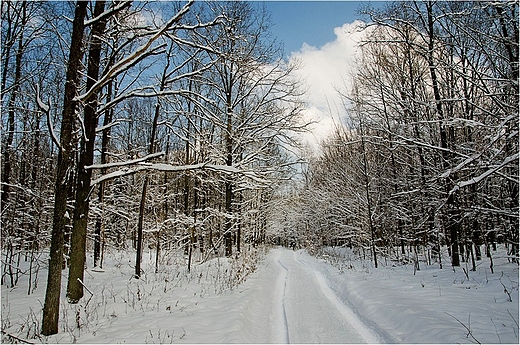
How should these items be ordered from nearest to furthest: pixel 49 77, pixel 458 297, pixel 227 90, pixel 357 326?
pixel 357 326, pixel 458 297, pixel 49 77, pixel 227 90

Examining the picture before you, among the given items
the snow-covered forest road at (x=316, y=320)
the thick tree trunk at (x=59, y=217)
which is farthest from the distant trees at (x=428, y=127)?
the thick tree trunk at (x=59, y=217)

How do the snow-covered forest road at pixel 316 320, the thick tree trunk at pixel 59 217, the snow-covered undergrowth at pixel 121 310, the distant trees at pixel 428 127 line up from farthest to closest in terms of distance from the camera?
the distant trees at pixel 428 127, the snow-covered forest road at pixel 316 320, the snow-covered undergrowth at pixel 121 310, the thick tree trunk at pixel 59 217

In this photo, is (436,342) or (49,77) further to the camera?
(49,77)

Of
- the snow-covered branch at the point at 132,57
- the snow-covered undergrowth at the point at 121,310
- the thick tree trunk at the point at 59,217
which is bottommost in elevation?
the snow-covered undergrowth at the point at 121,310

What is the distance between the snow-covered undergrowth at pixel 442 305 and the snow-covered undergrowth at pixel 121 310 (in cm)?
369

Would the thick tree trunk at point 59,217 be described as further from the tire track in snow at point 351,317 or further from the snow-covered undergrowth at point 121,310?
the tire track in snow at point 351,317

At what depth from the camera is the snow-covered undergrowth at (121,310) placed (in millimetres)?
5281

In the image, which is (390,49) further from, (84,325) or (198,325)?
(84,325)

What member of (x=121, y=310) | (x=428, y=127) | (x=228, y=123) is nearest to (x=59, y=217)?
(x=121, y=310)

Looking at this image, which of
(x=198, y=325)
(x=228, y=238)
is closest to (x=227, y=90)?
(x=228, y=238)

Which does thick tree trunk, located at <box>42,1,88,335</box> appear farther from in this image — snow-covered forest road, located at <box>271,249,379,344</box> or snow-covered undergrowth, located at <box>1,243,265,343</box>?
snow-covered forest road, located at <box>271,249,379,344</box>

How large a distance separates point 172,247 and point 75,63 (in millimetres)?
10517

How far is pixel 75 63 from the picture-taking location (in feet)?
18.2

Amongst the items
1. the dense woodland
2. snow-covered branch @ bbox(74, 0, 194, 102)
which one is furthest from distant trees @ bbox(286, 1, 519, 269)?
snow-covered branch @ bbox(74, 0, 194, 102)
